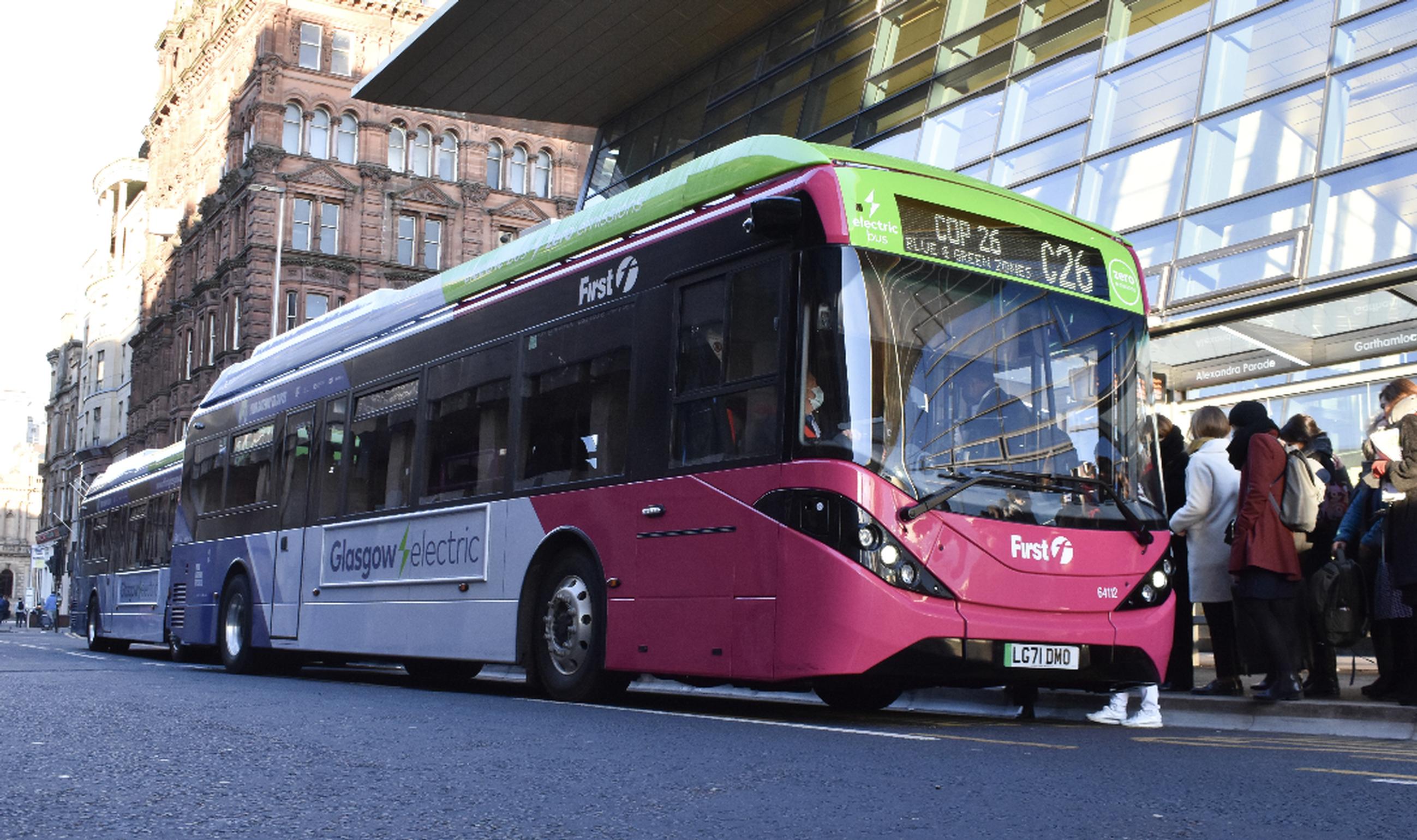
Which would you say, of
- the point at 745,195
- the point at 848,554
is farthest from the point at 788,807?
the point at 745,195

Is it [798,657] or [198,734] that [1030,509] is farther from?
[198,734]

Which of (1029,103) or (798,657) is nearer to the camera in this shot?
(798,657)

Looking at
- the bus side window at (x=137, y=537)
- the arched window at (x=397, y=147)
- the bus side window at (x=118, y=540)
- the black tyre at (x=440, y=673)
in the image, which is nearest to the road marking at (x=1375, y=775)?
the black tyre at (x=440, y=673)

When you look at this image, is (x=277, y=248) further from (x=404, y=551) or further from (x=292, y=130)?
(x=404, y=551)

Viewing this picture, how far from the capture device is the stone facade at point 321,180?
188ft

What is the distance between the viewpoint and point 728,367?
8516mm

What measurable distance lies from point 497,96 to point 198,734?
25.5 m

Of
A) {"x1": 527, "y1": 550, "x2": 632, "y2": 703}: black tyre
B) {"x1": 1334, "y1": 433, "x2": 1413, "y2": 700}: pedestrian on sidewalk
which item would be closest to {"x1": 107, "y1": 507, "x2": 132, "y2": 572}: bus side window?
{"x1": 527, "y1": 550, "x2": 632, "y2": 703}: black tyre

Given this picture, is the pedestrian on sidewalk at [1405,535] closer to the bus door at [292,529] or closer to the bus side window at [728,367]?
the bus side window at [728,367]

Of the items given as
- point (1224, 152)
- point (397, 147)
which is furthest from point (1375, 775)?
point (397, 147)

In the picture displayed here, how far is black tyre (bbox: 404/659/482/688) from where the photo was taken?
13.4 metres

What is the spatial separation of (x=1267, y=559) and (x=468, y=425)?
571cm

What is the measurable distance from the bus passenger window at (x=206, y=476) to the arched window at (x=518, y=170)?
149 ft

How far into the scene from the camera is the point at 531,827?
Result: 13.7 ft
